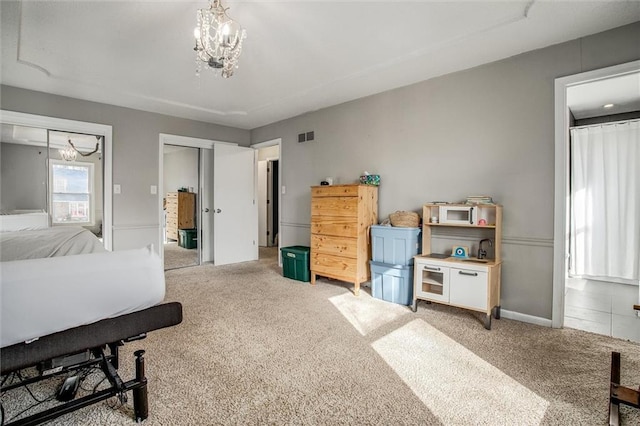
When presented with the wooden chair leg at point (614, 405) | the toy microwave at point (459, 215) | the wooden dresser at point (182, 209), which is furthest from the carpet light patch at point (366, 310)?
the wooden dresser at point (182, 209)

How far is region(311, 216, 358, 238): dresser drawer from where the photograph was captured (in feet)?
11.5

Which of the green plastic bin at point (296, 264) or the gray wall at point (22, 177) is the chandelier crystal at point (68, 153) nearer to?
the gray wall at point (22, 177)

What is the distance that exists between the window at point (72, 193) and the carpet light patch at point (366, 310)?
3.47 metres

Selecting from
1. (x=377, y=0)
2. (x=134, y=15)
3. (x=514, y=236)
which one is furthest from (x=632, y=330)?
(x=134, y=15)

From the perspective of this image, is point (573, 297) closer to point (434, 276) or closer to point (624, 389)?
point (434, 276)

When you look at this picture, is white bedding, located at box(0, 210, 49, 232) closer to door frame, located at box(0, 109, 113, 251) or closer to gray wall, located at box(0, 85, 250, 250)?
door frame, located at box(0, 109, 113, 251)

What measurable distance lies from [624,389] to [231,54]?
2953mm

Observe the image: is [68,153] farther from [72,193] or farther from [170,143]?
[170,143]

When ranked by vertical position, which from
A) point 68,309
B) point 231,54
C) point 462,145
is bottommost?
point 68,309

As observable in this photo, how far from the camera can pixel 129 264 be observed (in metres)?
1.35

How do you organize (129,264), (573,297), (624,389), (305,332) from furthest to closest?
(573,297) < (305,332) < (624,389) < (129,264)

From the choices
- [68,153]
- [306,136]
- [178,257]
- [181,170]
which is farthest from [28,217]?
[181,170]

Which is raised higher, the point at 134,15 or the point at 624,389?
the point at 134,15

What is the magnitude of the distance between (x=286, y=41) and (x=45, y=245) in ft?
7.35
